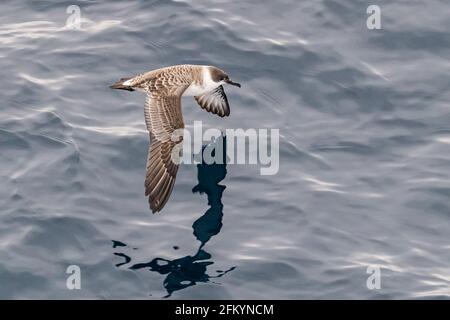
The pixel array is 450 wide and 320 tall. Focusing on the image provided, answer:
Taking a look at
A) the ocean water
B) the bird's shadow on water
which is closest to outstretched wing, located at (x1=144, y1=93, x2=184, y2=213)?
the ocean water

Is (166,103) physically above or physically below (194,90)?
below

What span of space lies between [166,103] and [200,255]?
2.65 m

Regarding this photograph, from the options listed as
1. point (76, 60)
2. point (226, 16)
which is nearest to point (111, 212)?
point (76, 60)

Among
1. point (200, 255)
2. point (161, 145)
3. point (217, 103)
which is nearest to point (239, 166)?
point (161, 145)

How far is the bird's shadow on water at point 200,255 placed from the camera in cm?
1385

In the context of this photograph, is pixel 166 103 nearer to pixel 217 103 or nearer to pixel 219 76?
pixel 219 76

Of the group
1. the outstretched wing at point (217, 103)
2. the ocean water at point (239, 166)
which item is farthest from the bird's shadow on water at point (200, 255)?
the outstretched wing at point (217, 103)

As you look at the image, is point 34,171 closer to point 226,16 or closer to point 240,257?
point 240,257

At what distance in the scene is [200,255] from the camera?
14.3 meters

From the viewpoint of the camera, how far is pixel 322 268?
14.1 m

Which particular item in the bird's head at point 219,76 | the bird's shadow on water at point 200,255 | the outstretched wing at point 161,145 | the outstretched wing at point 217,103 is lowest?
the bird's shadow on water at point 200,255

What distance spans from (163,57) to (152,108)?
2.48m

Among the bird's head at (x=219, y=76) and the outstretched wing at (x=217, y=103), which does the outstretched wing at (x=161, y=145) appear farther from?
the outstretched wing at (x=217, y=103)

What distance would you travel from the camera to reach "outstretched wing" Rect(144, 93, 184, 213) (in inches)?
587
